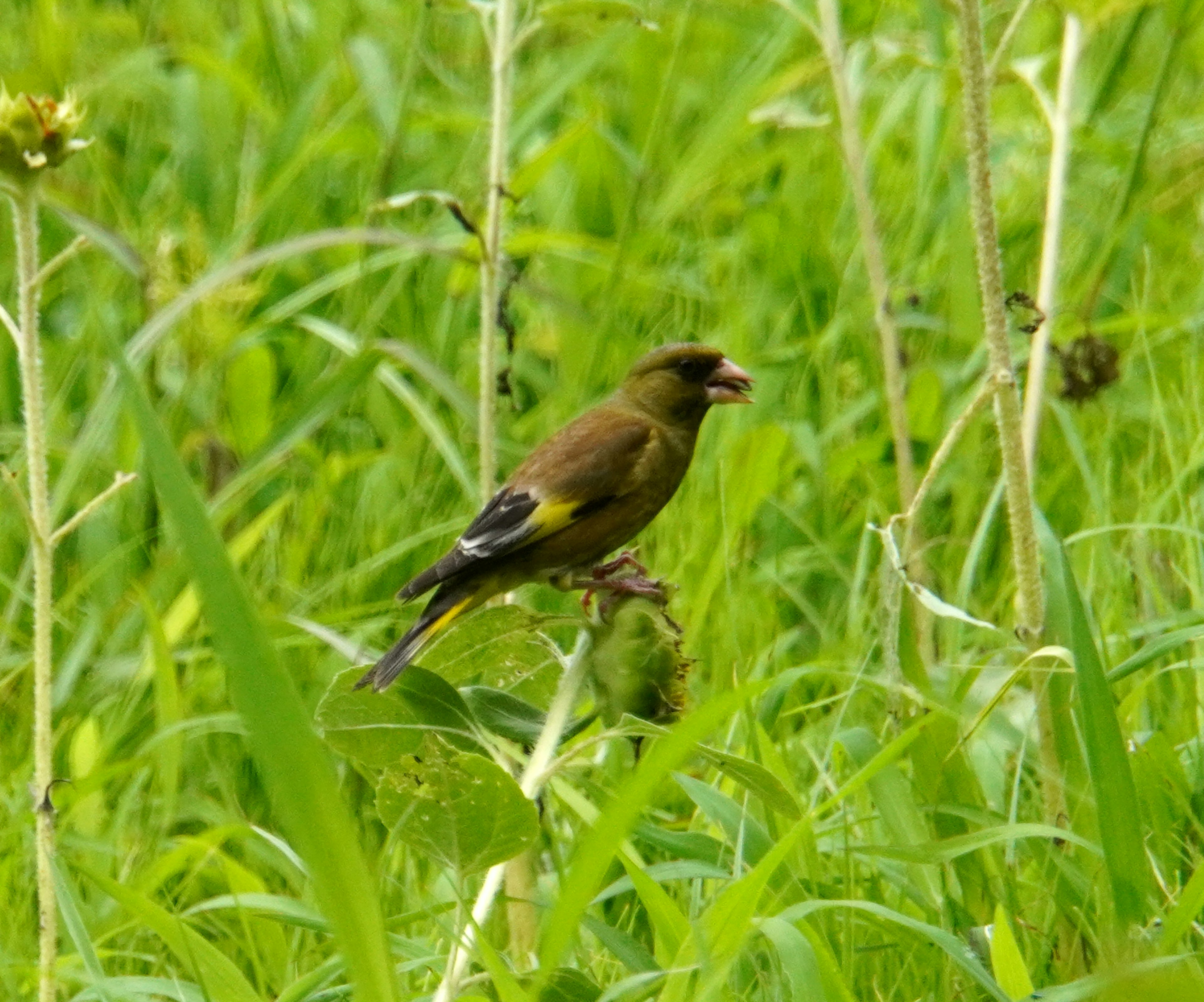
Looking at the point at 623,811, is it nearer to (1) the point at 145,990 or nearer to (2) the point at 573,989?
(2) the point at 573,989

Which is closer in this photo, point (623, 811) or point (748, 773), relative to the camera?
point (623, 811)

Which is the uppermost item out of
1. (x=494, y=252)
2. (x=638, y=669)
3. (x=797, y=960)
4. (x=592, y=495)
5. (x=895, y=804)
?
(x=494, y=252)

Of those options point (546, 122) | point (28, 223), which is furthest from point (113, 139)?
point (28, 223)

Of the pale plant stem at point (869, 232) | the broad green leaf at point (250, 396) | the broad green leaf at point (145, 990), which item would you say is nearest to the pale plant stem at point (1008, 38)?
the pale plant stem at point (869, 232)

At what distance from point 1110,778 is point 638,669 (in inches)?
24.2

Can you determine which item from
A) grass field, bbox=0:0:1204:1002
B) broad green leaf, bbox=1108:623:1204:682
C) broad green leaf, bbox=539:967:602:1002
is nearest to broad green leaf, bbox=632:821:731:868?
grass field, bbox=0:0:1204:1002

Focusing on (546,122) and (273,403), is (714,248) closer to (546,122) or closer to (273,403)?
(546,122)

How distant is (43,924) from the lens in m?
2.35

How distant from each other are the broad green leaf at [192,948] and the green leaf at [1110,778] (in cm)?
109

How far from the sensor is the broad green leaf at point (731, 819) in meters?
2.47

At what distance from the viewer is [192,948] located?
222 centimetres

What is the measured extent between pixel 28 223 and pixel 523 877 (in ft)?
4.17

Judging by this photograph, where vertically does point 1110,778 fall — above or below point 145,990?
above

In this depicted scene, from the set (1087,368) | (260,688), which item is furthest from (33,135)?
(1087,368)
